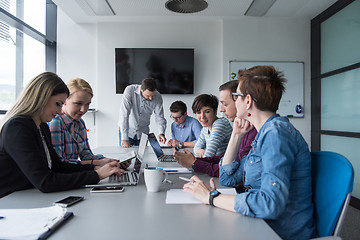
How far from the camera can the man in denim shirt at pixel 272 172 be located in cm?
83

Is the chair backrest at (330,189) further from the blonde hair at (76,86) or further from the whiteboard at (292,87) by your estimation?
the whiteboard at (292,87)

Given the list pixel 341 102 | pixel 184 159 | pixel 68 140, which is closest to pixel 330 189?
pixel 184 159

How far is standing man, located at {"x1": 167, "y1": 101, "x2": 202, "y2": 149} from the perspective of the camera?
3144 mm

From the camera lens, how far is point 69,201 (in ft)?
3.13

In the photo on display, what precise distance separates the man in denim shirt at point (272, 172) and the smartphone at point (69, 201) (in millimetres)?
402

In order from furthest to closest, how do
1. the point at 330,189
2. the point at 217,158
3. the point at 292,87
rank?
the point at 292,87
the point at 217,158
the point at 330,189

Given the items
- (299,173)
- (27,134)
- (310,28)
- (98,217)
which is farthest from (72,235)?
(310,28)

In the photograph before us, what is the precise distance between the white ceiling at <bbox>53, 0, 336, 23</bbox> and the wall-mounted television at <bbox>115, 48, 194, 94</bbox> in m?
0.50

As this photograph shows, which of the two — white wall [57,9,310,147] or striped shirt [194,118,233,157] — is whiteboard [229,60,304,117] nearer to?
white wall [57,9,310,147]

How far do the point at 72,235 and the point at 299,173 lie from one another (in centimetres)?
74

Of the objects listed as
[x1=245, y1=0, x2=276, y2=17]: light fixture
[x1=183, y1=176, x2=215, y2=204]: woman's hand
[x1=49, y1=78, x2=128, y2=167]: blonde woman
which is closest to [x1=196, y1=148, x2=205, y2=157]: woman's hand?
[x1=49, y1=78, x2=128, y2=167]: blonde woman

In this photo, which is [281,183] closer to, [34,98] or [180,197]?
[180,197]

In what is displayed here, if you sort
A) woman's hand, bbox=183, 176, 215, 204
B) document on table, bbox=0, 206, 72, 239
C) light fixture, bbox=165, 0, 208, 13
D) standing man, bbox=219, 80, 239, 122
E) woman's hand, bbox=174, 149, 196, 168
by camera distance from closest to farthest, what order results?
document on table, bbox=0, 206, 72, 239
woman's hand, bbox=183, 176, 215, 204
woman's hand, bbox=174, 149, 196, 168
standing man, bbox=219, 80, 239, 122
light fixture, bbox=165, 0, 208, 13

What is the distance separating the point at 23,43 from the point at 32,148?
10.8ft
